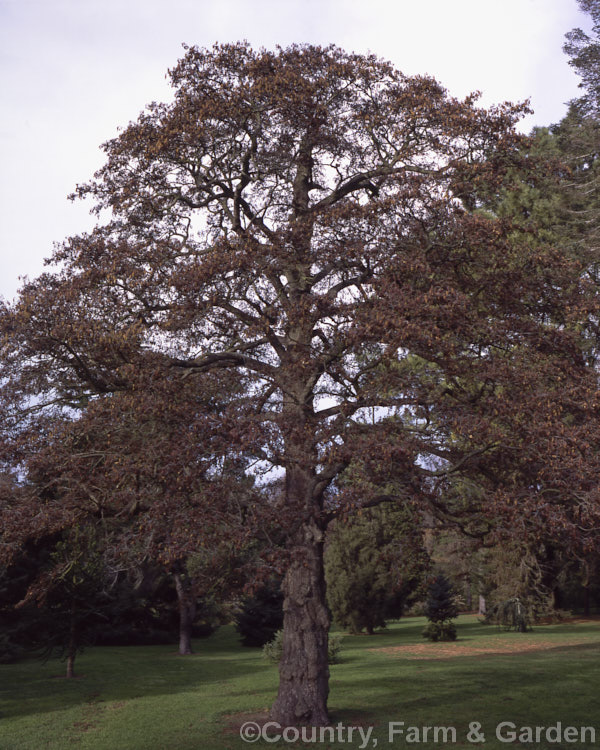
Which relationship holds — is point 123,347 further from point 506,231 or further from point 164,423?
point 506,231

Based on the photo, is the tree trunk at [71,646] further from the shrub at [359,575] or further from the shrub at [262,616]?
the shrub at [359,575]

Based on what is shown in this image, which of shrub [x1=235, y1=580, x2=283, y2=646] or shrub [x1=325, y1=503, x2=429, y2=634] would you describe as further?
shrub [x1=325, y1=503, x2=429, y2=634]

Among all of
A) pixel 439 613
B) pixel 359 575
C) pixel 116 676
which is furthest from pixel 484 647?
pixel 116 676

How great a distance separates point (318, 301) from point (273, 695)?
437 inches

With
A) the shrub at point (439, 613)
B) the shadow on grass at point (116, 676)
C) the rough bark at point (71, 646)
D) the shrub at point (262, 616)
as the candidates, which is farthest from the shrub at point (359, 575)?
the rough bark at point (71, 646)

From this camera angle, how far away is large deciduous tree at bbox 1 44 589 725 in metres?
11.4

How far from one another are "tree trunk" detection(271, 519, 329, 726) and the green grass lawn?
0.73 metres

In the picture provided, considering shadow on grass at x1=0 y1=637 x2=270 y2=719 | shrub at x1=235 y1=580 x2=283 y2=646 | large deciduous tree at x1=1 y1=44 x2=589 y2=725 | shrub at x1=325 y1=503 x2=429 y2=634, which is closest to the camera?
large deciduous tree at x1=1 y1=44 x2=589 y2=725

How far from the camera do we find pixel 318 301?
11898 mm

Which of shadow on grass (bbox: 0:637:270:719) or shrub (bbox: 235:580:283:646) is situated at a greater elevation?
shrub (bbox: 235:580:283:646)

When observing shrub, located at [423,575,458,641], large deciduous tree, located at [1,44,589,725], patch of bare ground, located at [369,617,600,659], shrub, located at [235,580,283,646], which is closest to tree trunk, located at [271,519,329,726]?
large deciduous tree, located at [1,44,589,725]

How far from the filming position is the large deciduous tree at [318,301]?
11352 millimetres

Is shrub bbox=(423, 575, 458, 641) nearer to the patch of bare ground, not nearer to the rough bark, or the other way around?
the patch of bare ground

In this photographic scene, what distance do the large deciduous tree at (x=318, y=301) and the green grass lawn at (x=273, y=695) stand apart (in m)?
2.37
